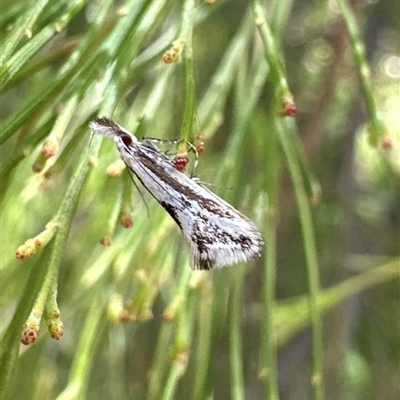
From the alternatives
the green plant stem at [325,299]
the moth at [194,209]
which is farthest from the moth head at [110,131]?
the green plant stem at [325,299]

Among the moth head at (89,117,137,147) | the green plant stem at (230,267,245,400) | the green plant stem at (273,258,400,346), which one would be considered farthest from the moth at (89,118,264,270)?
the green plant stem at (273,258,400,346)

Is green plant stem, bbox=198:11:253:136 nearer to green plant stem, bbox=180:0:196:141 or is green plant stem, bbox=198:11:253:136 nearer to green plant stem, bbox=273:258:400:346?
green plant stem, bbox=180:0:196:141

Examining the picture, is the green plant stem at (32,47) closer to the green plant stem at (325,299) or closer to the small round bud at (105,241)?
the small round bud at (105,241)

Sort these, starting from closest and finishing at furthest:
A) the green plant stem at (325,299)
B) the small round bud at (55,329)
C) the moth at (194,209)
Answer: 1. the small round bud at (55,329)
2. the moth at (194,209)
3. the green plant stem at (325,299)

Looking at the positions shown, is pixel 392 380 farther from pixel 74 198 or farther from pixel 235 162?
pixel 74 198

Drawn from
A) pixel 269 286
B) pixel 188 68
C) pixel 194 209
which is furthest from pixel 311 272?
pixel 188 68

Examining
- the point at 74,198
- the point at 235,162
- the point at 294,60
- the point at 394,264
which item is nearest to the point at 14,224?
the point at 235,162

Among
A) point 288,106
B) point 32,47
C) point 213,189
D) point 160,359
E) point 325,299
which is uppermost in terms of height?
point 32,47

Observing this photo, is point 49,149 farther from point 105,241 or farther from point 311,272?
point 311,272
